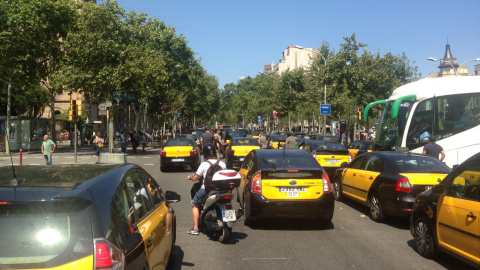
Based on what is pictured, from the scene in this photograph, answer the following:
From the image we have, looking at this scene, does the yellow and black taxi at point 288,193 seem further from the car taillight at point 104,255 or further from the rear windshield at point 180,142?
the rear windshield at point 180,142

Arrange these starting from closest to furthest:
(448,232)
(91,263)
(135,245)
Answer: (91,263), (135,245), (448,232)

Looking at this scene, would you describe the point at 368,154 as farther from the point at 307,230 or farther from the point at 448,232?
the point at 448,232

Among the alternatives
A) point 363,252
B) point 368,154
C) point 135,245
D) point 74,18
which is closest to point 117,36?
point 74,18

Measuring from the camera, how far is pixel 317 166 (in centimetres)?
909

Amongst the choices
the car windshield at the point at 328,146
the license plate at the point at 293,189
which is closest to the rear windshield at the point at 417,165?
the license plate at the point at 293,189

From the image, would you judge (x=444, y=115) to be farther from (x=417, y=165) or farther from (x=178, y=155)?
(x=178, y=155)

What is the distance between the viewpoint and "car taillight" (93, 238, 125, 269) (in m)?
3.03

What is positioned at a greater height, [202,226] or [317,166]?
[317,166]

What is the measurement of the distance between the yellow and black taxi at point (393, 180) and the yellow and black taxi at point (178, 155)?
10930 millimetres

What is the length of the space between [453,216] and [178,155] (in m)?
15.8

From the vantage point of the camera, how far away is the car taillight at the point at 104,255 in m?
3.03

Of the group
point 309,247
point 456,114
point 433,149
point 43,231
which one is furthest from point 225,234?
point 456,114

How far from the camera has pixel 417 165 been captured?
9.47m

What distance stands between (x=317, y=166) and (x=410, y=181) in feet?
5.71
